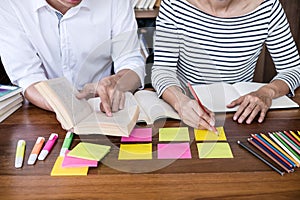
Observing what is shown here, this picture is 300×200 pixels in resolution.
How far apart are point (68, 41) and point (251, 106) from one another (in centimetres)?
69

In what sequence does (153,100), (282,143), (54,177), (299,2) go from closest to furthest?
(54,177) → (282,143) → (153,100) → (299,2)

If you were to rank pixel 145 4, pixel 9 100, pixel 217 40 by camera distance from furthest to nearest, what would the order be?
pixel 145 4 < pixel 217 40 < pixel 9 100

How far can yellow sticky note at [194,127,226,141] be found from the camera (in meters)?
1.01

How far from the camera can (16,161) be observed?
3.02 feet

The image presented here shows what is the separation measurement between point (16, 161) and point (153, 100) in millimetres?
459

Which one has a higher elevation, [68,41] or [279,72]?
[68,41]

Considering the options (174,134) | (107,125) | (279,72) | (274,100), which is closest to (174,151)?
(174,134)

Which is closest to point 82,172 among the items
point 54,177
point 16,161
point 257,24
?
point 54,177

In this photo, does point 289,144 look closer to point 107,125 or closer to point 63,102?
point 107,125

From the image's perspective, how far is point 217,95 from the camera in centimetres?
124

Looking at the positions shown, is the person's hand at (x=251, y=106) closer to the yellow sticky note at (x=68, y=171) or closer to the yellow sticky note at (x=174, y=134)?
the yellow sticky note at (x=174, y=134)

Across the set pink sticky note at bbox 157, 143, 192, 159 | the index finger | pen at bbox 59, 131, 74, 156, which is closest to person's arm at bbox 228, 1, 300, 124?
pink sticky note at bbox 157, 143, 192, 159

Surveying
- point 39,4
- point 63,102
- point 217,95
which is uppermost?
point 39,4

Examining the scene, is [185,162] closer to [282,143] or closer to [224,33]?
[282,143]
